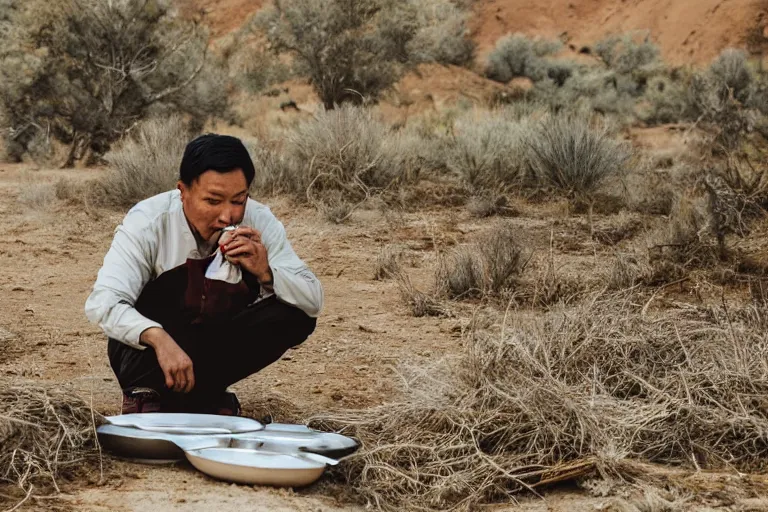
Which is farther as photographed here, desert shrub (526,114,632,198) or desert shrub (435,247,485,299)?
desert shrub (526,114,632,198)

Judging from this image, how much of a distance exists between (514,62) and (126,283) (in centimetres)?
2448

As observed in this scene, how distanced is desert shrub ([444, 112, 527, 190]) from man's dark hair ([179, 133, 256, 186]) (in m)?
6.99

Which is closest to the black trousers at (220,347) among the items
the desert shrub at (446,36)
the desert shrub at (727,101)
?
the desert shrub at (727,101)

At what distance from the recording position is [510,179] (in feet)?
35.7

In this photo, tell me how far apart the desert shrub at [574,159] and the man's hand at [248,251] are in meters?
6.96

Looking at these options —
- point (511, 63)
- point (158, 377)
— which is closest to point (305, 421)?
point (158, 377)

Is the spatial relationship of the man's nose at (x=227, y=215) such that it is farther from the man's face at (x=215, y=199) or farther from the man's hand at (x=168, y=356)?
the man's hand at (x=168, y=356)

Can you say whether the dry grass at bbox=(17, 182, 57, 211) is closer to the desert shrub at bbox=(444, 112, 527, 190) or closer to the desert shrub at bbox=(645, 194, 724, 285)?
the desert shrub at bbox=(444, 112, 527, 190)

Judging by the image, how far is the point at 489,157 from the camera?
35.9 feet

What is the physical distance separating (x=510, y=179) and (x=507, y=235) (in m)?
3.83

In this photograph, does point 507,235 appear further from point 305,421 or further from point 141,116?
point 141,116

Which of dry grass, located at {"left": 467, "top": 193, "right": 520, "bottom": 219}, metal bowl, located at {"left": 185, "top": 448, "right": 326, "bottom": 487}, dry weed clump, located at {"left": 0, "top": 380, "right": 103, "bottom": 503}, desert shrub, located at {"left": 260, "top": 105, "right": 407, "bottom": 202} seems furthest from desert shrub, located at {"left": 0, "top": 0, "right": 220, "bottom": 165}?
metal bowl, located at {"left": 185, "top": 448, "right": 326, "bottom": 487}

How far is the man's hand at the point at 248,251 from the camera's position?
3531 mm

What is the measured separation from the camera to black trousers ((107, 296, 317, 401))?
3701mm
